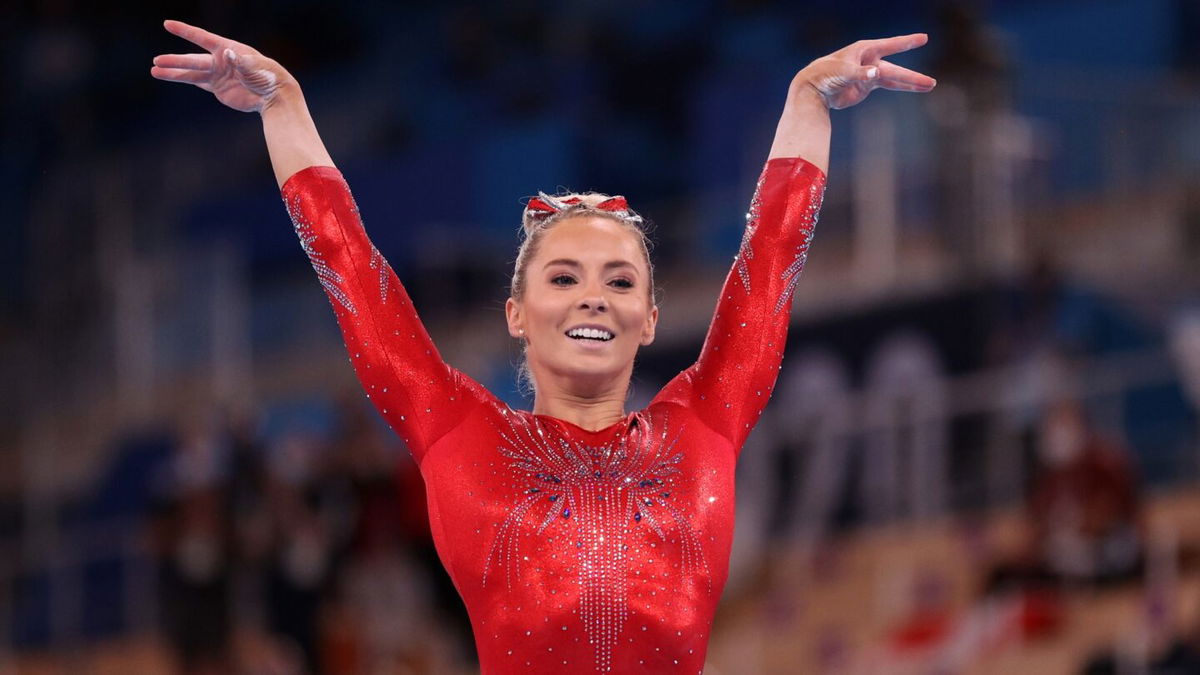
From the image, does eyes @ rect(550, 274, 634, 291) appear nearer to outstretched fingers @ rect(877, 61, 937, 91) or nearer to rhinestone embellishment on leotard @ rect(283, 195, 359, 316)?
rhinestone embellishment on leotard @ rect(283, 195, 359, 316)

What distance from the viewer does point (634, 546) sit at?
2.70 metres

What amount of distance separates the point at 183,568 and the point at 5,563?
11.2 ft

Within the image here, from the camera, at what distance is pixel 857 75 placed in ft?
9.82

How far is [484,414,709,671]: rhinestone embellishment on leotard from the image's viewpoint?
2.66 m

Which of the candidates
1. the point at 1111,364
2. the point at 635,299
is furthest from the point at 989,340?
the point at 635,299

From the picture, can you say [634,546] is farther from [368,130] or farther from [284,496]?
[368,130]

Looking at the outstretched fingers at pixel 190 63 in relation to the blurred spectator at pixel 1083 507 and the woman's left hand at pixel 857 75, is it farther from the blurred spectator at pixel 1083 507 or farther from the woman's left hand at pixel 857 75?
the blurred spectator at pixel 1083 507

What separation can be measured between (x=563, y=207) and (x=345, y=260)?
15.8 inches

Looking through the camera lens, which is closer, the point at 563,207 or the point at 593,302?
the point at 593,302

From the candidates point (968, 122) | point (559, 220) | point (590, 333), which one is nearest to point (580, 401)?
point (590, 333)

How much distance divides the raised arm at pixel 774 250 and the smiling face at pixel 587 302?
14cm

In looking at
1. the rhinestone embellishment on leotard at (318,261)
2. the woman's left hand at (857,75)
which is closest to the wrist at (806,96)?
the woman's left hand at (857,75)

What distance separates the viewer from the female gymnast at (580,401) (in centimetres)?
268

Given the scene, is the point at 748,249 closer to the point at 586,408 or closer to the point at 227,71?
the point at 586,408
